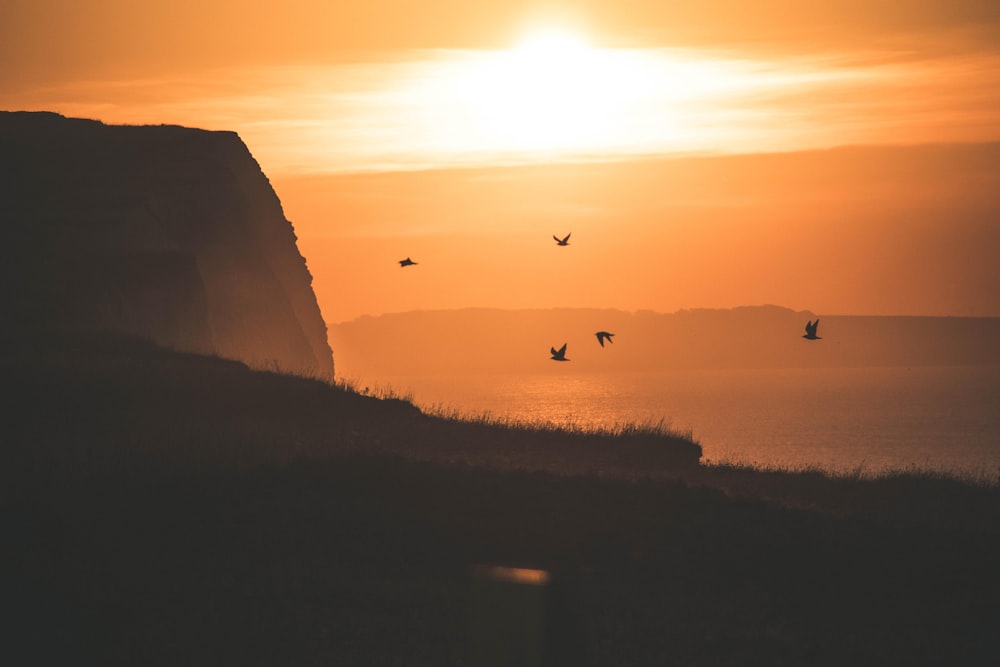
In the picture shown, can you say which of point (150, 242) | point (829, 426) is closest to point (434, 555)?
point (150, 242)

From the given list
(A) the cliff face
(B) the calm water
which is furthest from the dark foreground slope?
(A) the cliff face

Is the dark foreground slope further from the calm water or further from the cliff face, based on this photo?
the cliff face

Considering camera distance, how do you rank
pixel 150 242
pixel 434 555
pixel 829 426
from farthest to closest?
→ 1. pixel 829 426
2. pixel 150 242
3. pixel 434 555

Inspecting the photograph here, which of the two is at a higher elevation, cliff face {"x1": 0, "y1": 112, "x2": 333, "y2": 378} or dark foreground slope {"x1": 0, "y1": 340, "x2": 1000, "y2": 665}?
cliff face {"x1": 0, "y1": 112, "x2": 333, "y2": 378}

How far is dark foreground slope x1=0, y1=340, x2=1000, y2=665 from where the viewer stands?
14.2 metres

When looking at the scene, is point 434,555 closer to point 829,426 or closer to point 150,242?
point 150,242

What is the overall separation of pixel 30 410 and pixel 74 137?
43.7 m

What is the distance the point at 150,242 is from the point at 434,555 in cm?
4802

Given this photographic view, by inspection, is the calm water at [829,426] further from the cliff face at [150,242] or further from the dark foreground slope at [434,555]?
the dark foreground slope at [434,555]

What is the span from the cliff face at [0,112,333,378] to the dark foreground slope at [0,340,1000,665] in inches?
977

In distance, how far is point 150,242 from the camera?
62062 mm

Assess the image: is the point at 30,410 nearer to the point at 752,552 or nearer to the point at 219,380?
the point at 219,380

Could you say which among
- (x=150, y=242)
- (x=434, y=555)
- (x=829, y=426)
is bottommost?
(x=434, y=555)

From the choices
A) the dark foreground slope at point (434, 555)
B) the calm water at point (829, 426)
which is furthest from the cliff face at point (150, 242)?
the dark foreground slope at point (434, 555)
